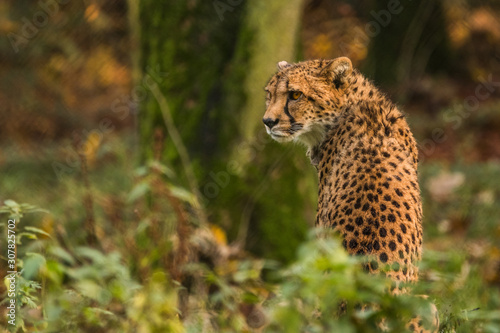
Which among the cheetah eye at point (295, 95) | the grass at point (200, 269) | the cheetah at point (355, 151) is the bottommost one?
the grass at point (200, 269)

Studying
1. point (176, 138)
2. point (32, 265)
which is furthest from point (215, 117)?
point (32, 265)

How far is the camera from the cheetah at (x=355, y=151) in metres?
3.57

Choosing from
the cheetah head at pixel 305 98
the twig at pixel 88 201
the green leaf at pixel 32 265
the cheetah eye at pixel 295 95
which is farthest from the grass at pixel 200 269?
the cheetah eye at pixel 295 95

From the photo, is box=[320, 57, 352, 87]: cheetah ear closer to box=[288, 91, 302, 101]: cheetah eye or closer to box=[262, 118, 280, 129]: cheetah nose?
box=[288, 91, 302, 101]: cheetah eye

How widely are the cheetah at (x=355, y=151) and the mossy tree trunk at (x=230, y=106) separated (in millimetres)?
2584

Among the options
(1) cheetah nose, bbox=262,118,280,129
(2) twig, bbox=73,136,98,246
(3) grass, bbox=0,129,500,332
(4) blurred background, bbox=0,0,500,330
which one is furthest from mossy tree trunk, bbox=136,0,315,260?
(1) cheetah nose, bbox=262,118,280,129

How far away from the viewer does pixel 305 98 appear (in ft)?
12.9

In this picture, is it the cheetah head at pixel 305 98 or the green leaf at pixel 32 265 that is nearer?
the green leaf at pixel 32 265

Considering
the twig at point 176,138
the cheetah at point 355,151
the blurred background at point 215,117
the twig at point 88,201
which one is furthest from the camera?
the blurred background at point 215,117

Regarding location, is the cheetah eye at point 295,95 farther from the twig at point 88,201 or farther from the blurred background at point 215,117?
the twig at point 88,201

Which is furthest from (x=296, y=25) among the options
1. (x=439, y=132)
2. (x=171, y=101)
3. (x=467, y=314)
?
(x=439, y=132)

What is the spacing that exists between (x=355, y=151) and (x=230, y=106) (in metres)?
3.03

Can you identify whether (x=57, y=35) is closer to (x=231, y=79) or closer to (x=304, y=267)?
(x=231, y=79)

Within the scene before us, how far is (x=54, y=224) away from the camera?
18.6 ft
